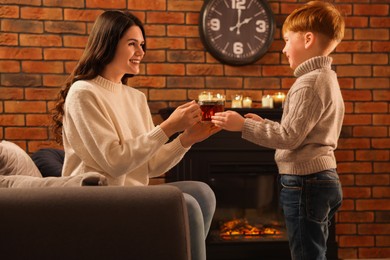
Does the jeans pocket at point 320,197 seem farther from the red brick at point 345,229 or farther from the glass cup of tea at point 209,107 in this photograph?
the red brick at point 345,229

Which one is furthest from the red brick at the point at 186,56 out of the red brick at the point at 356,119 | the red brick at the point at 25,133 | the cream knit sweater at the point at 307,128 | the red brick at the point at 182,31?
the cream knit sweater at the point at 307,128

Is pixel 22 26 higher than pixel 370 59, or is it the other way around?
pixel 22 26

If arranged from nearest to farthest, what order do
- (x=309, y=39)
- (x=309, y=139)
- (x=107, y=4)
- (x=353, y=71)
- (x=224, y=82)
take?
(x=309, y=139) < (x=309, y=39) < (x=107, y=4) < (x=224, y=82) < (x=353, y=71)

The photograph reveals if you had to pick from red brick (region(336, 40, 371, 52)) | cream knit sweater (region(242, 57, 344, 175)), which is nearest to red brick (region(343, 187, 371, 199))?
red brick (region(336, 40, 371, 52))

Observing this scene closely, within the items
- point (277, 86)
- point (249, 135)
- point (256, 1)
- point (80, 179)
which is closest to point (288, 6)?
point (256, 1)

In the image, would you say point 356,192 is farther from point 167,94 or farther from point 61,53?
point 61,53

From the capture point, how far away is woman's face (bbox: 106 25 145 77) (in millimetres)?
1933

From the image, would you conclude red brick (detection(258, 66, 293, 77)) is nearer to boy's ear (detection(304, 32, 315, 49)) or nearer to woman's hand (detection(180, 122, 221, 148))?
boy's ear (detection(304, 32, 315, 49))

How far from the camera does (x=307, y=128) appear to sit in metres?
2.00

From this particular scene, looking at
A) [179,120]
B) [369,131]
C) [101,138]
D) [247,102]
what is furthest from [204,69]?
[101,138]

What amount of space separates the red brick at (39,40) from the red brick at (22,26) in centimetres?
3

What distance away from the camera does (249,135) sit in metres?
2.09

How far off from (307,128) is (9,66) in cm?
218

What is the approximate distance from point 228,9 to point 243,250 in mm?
1596
